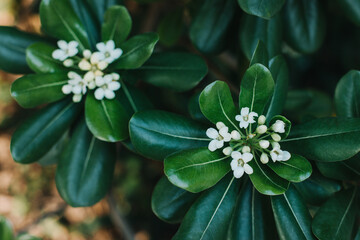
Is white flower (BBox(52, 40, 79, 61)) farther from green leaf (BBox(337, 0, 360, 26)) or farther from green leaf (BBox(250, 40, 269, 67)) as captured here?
green leaf (BBox(337, 0, 360, 26))

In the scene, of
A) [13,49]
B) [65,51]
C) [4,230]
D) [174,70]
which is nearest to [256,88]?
[174,70]

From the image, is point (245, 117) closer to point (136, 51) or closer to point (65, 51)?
point (136, 51)

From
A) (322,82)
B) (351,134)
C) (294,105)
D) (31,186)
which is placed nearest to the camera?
(351,134)

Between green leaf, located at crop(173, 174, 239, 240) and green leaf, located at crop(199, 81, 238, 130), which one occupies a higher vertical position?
green leaf, located at crop(199, 81, 238, 130)

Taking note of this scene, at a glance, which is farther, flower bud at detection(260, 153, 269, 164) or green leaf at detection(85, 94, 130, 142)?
green leaf at detection(85, 94, 130, 142)

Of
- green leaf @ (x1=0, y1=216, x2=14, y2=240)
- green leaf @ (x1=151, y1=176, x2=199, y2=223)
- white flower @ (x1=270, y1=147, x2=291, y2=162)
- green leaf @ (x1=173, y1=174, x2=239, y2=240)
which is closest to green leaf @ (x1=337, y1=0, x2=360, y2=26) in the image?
white flower @ (x1=270, y1=147, x2=291, y2=162)

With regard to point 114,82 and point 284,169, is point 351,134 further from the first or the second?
point 114,82

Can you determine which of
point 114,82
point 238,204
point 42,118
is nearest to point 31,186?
point 42,118
